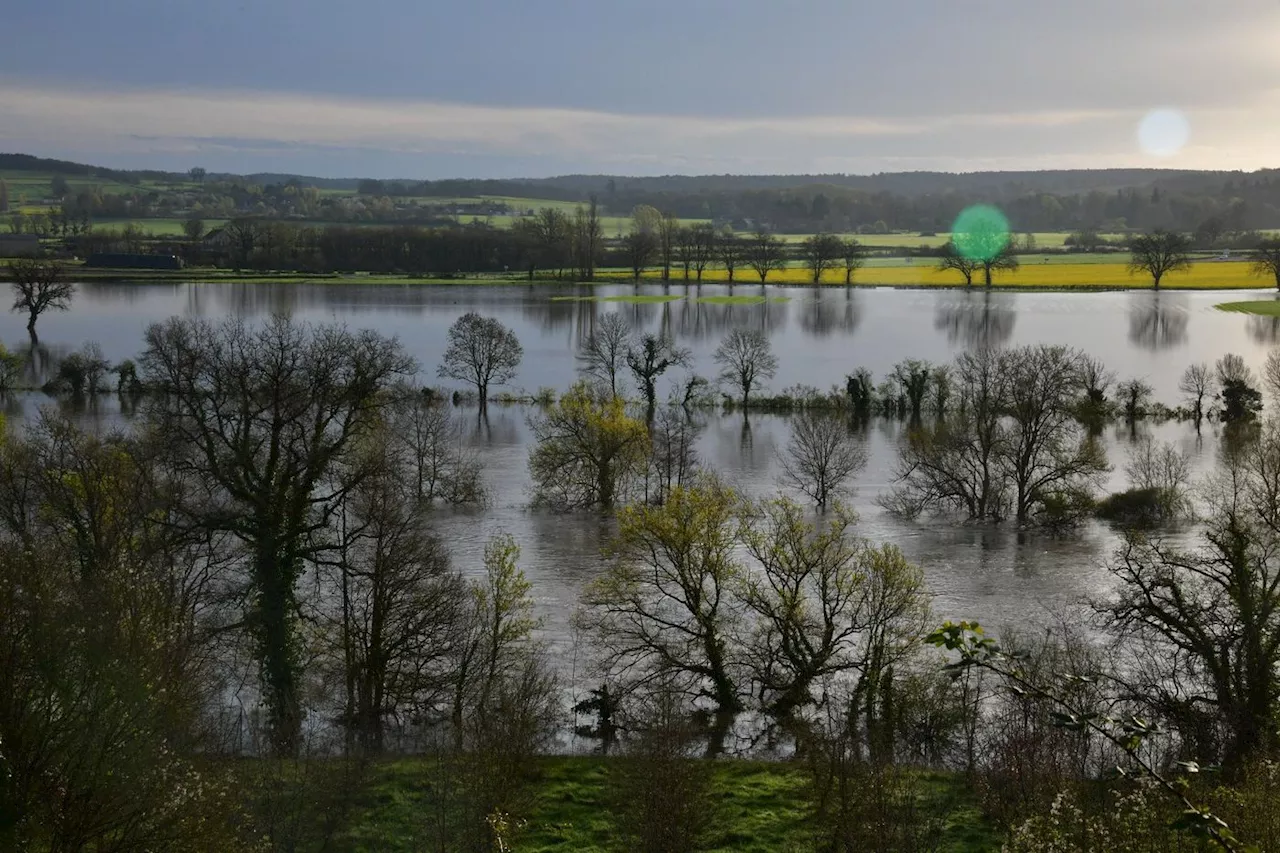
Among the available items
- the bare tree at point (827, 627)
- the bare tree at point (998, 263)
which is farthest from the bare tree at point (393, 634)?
the bare tree at point (998, 263)

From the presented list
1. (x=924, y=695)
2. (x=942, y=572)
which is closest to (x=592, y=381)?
(x=942, y=572)

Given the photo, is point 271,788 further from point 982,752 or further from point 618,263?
point 618,263

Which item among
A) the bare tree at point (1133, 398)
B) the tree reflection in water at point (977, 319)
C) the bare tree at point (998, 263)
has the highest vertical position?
the bare tree at point (998, 263)

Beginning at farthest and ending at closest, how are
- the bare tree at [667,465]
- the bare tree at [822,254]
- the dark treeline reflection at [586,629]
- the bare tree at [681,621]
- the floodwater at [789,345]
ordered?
1. the bare tree at [822,254]
2. the bare tree at [667,465]
3. the floodwater at [789,345]
4. the bare tree at [681,621]
5. the dark treeline reflection at [586,629]

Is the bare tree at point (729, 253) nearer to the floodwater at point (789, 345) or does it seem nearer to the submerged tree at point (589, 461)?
the floodwater at point (789, 345)

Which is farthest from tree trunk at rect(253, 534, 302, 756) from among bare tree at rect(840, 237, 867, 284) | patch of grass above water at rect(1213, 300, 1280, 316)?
bare tree at rect(840, 237, 867, 284)

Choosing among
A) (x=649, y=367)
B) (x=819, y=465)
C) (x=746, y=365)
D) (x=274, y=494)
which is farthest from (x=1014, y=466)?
(x=274, y=494)

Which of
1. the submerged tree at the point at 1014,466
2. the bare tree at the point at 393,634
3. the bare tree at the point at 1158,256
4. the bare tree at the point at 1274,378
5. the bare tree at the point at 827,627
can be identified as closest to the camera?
the bare tree at the point at 393,634
